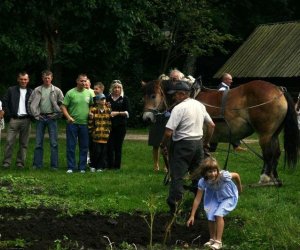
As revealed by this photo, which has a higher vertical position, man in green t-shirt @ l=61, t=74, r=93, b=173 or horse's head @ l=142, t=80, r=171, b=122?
horse's head @ l=142, t=80, r=171, b=122

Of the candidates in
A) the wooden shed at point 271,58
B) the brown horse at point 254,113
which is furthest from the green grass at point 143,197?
the wooden shed at point 271,58

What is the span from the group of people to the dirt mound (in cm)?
519

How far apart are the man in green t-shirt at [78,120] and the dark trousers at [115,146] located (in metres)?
0.55

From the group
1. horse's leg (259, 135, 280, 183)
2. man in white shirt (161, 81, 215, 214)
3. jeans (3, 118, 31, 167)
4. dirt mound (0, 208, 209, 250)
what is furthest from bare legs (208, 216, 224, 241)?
jeans (3, 118, 31, 167)

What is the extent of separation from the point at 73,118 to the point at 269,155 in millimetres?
4253

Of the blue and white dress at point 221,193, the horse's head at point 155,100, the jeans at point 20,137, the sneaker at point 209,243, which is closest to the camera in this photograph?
the sneaker at point 209,243

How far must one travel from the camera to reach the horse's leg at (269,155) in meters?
13.8

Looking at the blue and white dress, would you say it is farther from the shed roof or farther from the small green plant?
the shed roof

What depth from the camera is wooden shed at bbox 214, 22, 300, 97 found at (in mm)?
35438

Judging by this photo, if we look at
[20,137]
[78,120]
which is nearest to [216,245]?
[78,120]

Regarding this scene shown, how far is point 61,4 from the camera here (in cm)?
2375

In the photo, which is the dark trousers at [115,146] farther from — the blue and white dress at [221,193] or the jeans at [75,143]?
the blue and white dress at [221,193]

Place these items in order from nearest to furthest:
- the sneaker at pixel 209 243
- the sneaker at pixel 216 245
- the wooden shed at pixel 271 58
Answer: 1. the sneaker at pixel 216 245
2. the sneaker at pixel 209 243
3. the wooden shed at pixel 271 58

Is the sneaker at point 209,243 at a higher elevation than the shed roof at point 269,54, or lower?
lower
